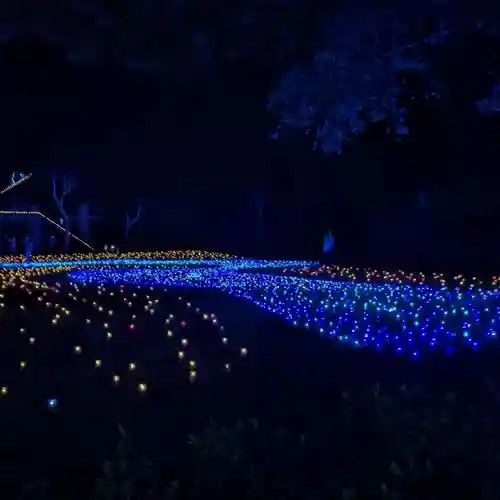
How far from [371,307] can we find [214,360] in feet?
12.7

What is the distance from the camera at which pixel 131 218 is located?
30000 mm

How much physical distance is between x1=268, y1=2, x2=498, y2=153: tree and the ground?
8.41 ft

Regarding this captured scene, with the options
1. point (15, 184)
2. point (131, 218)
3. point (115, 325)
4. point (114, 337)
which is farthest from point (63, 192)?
point (114, 337)

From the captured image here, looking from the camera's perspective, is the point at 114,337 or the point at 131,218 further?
the point at 131,218

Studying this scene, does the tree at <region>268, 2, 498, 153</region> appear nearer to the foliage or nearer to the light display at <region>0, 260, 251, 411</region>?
the light display at <region>0, 260, 251, 411</region>

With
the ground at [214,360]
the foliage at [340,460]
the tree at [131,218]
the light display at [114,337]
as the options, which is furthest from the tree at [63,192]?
the foliage at [340,460]

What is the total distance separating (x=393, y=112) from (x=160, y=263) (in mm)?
11556

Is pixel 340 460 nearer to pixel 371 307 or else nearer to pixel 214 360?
pixel 214 360

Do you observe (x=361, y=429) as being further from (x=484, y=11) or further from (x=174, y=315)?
(x=484, y=11)

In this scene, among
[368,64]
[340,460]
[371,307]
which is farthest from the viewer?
[371,307]

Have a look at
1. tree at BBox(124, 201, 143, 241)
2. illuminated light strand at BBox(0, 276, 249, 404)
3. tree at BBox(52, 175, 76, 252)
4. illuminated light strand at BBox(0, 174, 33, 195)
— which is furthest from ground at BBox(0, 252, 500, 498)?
tree at BBox(124, 201, 143, 241)

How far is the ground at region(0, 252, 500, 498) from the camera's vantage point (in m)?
4.06

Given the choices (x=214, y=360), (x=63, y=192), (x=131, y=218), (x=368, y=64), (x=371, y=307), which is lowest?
(x=214, y=360)

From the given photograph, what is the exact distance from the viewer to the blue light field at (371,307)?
22.8 ft
